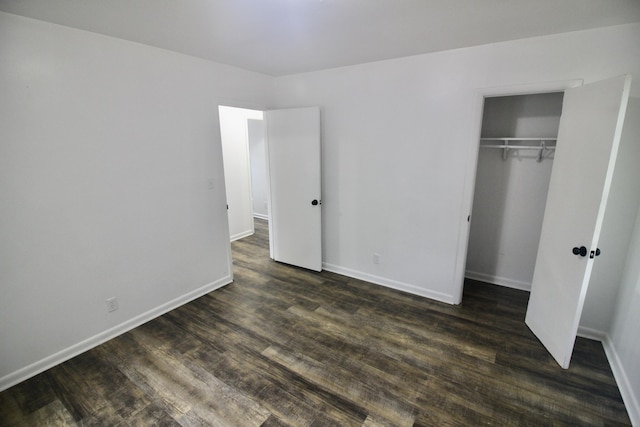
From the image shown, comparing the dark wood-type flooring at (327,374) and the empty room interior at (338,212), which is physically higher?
the empty room interior at (338,212)

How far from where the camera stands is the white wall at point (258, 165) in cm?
626

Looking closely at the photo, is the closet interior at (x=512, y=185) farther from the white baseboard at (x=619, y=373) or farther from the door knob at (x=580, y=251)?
the door knob at (x=580, y=251)

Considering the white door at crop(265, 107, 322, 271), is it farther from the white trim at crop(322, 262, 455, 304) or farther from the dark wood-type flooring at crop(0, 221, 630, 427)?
the dark wood-type flooring at crop(0, 221, 630, 427)

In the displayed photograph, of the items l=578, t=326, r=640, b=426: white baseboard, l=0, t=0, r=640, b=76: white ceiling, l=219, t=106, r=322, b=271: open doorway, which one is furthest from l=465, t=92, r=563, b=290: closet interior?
l=219, t=106, r=322, b=271: open doorway

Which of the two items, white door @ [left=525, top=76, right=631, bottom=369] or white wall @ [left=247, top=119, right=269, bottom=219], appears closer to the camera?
white door @ [left=525, top=76, right=631, bottom=369]

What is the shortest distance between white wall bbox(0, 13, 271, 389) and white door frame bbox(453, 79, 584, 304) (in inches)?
101

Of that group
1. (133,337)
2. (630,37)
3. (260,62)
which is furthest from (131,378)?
(630,37)

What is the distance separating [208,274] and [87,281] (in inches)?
45.2

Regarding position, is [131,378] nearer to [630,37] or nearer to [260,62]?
[260,62]

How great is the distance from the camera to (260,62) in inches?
118

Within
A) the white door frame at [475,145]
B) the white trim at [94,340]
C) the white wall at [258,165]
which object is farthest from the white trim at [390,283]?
the white wall at [258,165]

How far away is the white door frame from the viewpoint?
233 cm

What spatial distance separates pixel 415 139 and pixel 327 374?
2.32 meters

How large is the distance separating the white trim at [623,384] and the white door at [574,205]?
294 mm
